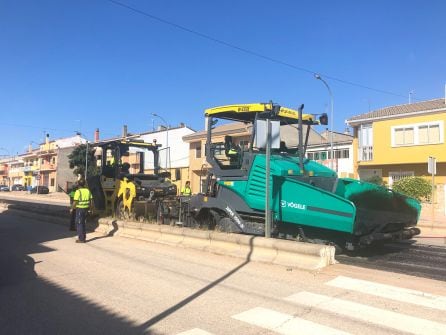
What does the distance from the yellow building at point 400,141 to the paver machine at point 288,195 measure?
2239 cm

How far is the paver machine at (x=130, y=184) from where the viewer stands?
14.0 metres

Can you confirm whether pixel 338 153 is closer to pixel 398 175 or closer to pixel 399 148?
pixel 398 175

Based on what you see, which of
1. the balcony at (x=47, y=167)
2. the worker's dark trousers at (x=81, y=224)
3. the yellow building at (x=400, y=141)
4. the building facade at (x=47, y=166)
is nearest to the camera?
the worker's dark trousers at (x=81, y=224)

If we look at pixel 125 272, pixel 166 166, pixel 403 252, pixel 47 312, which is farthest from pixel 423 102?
pixel 47 312

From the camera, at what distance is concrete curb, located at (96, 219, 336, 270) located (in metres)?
7.61

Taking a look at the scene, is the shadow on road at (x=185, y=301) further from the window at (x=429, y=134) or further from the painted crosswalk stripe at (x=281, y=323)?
the window at (x=429, y=134)

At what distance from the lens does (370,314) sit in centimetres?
535

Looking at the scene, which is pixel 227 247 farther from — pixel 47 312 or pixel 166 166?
pixel 166 166

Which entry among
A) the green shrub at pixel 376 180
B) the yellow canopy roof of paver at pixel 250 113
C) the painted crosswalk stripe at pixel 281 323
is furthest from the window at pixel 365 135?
the painted crosswalk stripe at pixel 281 323

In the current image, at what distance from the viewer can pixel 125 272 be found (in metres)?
7.86

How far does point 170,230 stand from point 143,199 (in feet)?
12.8

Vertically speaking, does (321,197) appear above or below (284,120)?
below

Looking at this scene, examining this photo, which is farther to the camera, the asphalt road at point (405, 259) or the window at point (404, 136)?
the window at point (404, 136)

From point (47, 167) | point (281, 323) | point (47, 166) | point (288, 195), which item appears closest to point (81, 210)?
point (288, 195)
